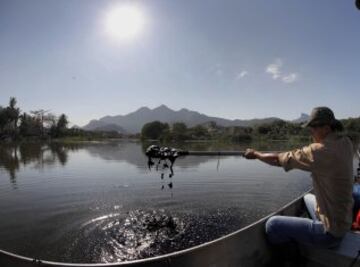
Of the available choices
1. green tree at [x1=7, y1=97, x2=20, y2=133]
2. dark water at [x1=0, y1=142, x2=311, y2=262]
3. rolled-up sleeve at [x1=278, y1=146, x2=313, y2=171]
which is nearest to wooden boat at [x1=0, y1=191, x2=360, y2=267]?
rolled-up sleeve at [x1=278, y1=146, x2=313, y2=171]

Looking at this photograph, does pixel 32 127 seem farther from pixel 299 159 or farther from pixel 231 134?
pixel 299 159

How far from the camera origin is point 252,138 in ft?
311

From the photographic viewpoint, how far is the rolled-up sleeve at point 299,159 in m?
3.75

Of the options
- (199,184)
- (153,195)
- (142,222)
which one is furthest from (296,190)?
(142,222)

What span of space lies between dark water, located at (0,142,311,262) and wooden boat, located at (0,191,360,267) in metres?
2.86

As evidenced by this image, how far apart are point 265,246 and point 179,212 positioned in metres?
5.53

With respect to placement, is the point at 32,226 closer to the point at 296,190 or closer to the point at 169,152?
the point at 169,152

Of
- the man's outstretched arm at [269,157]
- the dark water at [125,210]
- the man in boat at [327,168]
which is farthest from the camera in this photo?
the dark water at [125,210]

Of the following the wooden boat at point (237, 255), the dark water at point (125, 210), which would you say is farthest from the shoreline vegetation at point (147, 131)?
the wooden boat at point (237, 255)

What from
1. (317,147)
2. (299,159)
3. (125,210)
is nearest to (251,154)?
(299,159)

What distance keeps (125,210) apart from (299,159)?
7921 mm

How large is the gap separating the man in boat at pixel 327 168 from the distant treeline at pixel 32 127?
88.6 m

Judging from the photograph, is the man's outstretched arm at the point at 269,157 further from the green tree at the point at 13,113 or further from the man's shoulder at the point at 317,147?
the green tree at the point at 13,113

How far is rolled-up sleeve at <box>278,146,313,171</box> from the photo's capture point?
12.3 ft
